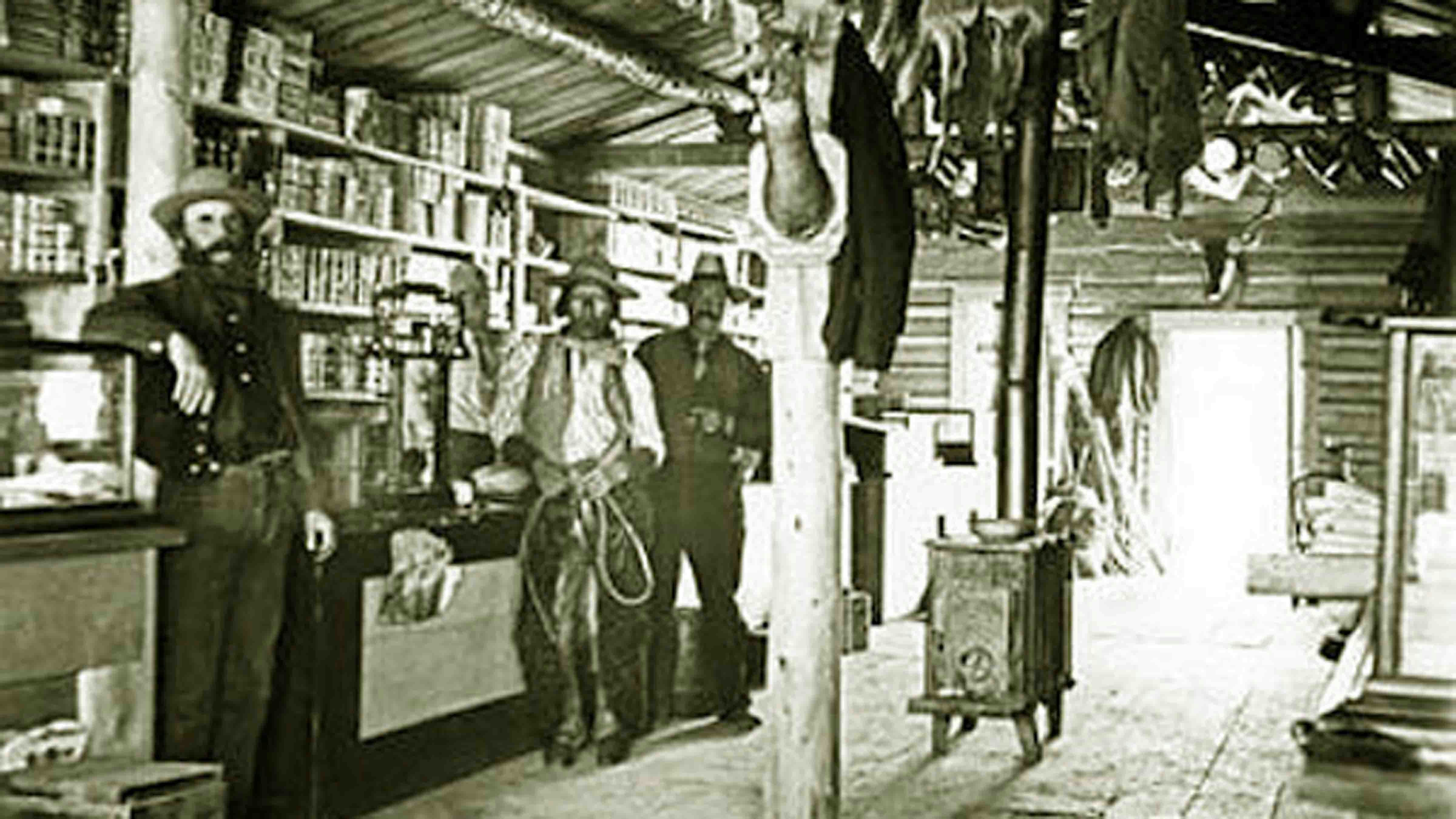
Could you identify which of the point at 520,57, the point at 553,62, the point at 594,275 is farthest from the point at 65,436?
the point at 553,62

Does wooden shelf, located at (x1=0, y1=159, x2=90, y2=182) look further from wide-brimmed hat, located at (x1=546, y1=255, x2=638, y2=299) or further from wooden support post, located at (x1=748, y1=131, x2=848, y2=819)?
wooden support post, located at (x1=748, y1=131, x2=848, y2=819)

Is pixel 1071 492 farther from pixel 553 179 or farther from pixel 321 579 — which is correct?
pixel 321 579

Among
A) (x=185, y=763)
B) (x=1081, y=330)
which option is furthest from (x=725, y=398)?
(x=1081, y=330)

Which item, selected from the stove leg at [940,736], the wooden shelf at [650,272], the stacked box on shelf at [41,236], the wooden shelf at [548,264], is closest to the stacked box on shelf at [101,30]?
the stacked box on shelf at [41,236]

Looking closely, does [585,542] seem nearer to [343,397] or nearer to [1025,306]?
[1025,306]

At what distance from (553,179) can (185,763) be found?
8464 mm

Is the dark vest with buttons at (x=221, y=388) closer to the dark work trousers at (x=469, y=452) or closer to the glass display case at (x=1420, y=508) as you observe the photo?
the dark work trousers at (x=469, y=452)

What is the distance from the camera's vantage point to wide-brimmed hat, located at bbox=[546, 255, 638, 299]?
6.89 m

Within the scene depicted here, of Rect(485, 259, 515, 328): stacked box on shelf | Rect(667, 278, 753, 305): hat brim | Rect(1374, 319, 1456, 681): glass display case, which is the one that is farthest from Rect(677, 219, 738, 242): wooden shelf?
Rect(1374, 319, 1456, 681): glass display case

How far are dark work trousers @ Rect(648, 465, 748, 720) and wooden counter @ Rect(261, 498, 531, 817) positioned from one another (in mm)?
808

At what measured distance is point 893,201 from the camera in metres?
5.27

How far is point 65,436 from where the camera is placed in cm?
472

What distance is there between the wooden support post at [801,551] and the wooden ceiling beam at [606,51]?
170 inches

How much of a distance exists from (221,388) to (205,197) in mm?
573
